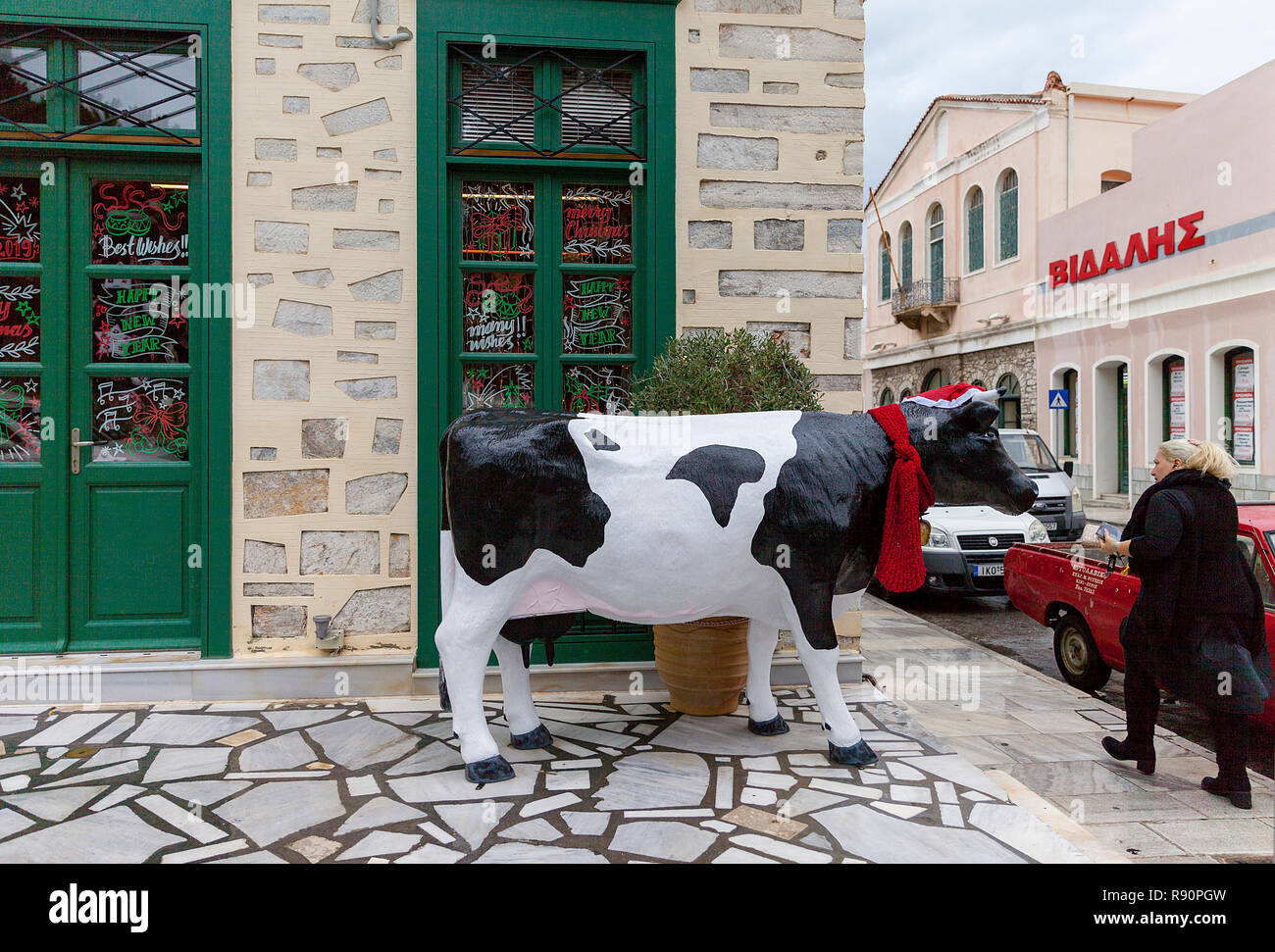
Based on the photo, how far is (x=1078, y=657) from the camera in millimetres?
5293

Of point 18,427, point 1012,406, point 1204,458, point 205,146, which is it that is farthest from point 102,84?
point 1012,406

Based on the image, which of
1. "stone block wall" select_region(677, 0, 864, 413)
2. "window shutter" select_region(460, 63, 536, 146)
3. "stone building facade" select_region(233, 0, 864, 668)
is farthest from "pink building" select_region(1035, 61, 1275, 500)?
"stone building facade" select_region(233, 0, 864, 668)

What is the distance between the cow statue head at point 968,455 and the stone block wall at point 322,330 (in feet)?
9.18

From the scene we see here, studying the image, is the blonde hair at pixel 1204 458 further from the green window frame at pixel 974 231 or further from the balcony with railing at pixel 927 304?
the balcony with railing at pixel 927 304

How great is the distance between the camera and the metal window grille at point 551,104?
475 cm

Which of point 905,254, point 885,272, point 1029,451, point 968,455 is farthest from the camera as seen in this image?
point 885,272

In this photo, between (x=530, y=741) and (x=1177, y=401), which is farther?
(x=1177, y=401)

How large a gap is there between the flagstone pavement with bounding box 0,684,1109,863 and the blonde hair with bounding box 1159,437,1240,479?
5.51ft

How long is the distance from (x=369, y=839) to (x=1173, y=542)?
350cm

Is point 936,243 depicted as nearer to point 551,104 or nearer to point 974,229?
point 974,229

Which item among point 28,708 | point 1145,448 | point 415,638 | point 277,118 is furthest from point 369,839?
point 1145,448

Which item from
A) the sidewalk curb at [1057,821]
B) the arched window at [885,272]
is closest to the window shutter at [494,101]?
the sidewalk curb at [1057,821]

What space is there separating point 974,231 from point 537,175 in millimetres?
19190

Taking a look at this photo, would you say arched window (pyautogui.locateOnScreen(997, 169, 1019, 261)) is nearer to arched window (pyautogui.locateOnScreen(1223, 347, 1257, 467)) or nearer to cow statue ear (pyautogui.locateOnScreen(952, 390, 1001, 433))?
arched window (pyautogui.locateOnScreen(1223, 347, 1257, 467))
